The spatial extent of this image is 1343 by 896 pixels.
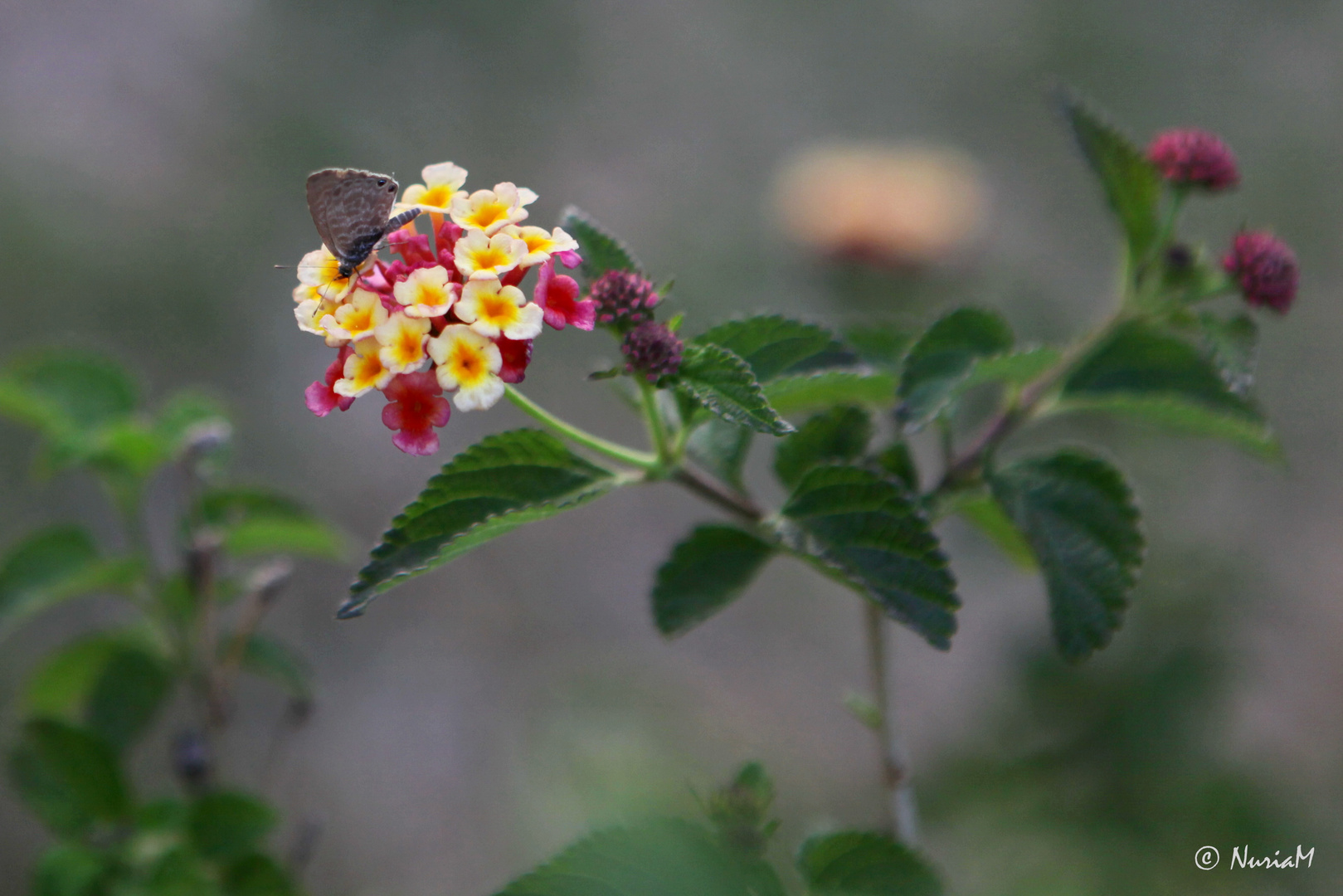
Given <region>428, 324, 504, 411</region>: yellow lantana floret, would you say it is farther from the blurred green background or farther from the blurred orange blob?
Answer: the blurred orange blob

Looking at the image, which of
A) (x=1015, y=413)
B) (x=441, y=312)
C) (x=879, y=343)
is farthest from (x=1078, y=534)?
(x=441, y=312)

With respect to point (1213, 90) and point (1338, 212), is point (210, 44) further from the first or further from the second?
point (1338, 212)

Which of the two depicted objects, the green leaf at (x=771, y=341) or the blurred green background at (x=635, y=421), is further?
the blurred green background at (x=635, y=421)

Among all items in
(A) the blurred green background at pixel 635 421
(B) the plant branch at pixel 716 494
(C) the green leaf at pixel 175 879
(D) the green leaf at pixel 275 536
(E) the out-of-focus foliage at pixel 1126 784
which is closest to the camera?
(B) the plant branch at pixel 716 494

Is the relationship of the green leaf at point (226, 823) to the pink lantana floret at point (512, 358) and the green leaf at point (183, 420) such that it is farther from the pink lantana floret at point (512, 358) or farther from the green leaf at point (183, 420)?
the pink lantana floret at point (512, 358)

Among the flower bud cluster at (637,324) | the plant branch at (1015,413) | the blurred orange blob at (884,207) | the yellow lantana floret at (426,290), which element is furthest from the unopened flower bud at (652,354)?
the blurred orange blob at (884,207)
